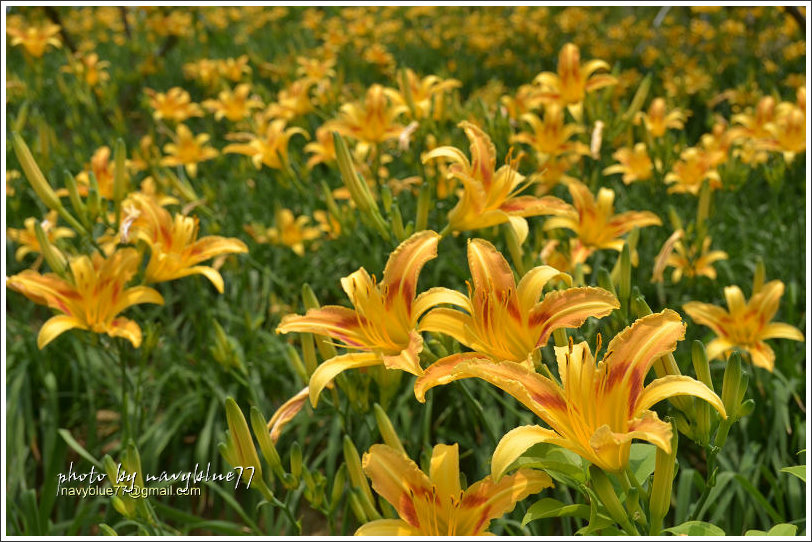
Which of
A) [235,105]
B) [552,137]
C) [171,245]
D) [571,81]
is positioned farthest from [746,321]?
[235,105]

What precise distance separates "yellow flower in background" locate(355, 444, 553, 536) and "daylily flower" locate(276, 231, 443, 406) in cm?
19

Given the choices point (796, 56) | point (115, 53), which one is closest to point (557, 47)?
point (796, 56)

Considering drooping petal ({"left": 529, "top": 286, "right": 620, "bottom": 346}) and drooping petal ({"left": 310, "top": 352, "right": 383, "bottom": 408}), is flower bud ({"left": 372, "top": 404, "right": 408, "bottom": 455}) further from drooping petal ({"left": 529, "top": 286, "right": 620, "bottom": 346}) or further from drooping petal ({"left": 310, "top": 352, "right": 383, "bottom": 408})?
drooping petal ({"left": 529, "top": 286, "right": 620, "bottom": 346})

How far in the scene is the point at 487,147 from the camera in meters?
1.65

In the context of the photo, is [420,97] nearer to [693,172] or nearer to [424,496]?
[693,172]

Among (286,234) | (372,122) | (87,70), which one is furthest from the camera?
(87,70)

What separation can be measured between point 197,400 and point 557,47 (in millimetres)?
5533

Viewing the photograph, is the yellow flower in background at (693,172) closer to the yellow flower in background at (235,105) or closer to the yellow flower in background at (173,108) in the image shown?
the yellow flower in background at (235,105)

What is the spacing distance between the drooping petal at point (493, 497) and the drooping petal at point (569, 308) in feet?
0.72

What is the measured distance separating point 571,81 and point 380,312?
1.75 m

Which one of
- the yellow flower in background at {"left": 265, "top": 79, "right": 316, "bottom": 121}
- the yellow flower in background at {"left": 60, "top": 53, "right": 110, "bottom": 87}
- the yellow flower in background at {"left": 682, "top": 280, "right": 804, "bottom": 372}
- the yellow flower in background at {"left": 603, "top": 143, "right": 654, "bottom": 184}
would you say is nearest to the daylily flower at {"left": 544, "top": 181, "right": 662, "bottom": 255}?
the yellow flower in background at {"left": 682, "top": 280, "right": 804, "bottom": 372}

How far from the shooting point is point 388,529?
3.78ft

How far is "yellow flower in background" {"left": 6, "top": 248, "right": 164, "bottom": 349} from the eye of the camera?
5.70ft

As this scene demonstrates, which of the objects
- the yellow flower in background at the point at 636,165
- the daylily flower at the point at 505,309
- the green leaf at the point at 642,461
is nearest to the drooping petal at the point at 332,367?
the daylily flower at the point at 505,309
